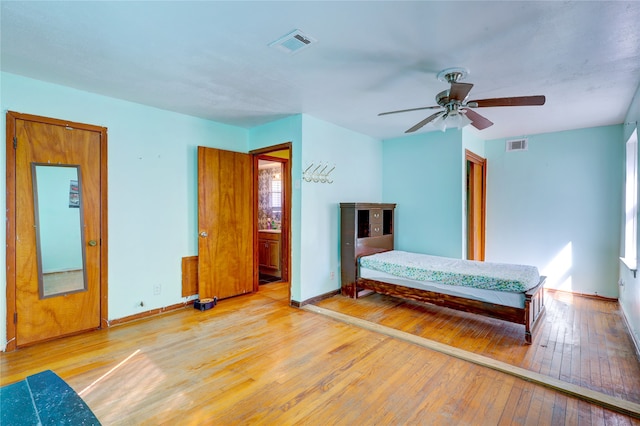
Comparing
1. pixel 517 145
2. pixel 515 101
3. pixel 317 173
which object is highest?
pixel 517 145

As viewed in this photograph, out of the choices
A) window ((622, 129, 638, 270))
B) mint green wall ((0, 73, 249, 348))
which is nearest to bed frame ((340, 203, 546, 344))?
window ((622, 129, 638, 270))

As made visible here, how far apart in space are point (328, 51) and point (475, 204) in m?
3.94

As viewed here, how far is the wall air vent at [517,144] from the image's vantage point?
4.94 meters

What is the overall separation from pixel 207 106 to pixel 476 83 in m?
2.83

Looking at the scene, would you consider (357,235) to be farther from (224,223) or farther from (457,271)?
(224,223)

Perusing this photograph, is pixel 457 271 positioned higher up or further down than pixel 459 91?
further down

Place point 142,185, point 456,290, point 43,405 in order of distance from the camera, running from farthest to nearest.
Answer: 1. point 142,185
2. point 456,290
3. point 43,405

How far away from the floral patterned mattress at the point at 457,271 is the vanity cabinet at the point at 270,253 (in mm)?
1872

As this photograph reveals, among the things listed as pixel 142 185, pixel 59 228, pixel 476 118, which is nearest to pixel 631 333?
pixel 476 118

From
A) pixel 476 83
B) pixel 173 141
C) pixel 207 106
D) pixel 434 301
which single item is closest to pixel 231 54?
pixel 207 106

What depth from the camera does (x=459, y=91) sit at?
2.44 metres

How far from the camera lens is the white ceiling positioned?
1.85m

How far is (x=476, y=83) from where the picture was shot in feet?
9.57

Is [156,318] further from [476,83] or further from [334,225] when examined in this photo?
[476,83]
